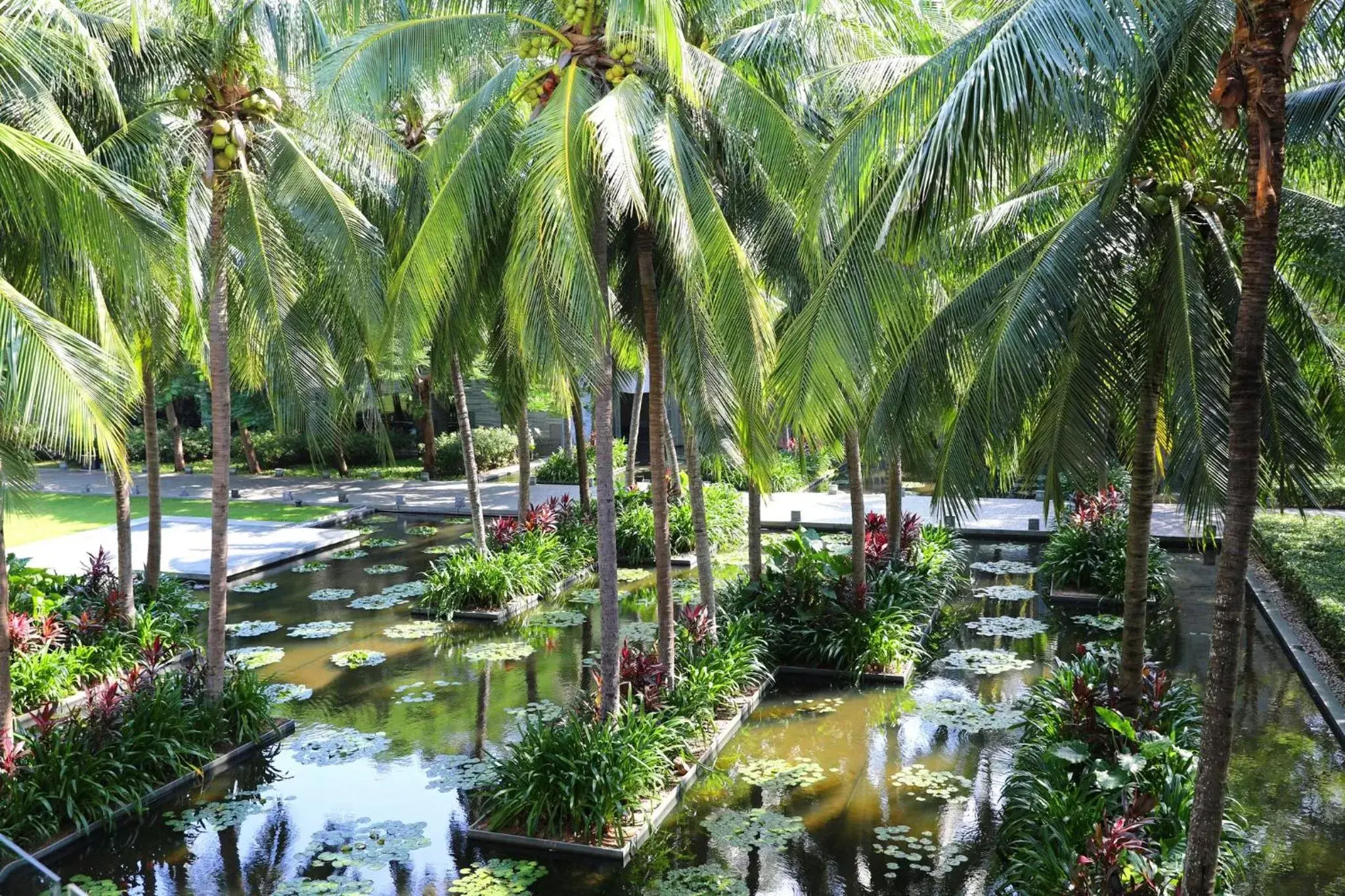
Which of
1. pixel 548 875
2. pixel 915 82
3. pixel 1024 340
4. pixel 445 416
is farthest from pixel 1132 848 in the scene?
pixel 445 416

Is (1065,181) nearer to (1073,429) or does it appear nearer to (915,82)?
(1073,429)

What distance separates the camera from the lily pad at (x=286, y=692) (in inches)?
476

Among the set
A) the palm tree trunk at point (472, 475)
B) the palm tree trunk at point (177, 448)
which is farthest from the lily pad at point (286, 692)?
the palm tree trunk at point (177, 448)

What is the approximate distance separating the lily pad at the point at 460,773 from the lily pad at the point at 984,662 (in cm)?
580

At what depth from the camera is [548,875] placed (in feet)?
26.6

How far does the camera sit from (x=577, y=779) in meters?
8.63

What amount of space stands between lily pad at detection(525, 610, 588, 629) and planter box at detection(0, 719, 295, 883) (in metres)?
4.37

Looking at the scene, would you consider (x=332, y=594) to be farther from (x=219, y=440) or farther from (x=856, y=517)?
(x=856, y=517)

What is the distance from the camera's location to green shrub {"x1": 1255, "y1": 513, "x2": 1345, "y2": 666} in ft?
40.5

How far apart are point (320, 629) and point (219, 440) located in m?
5.20

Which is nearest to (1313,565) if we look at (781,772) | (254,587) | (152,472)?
(781,772)

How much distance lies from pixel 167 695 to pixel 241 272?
4.15 m

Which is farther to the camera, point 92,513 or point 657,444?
point 92,513

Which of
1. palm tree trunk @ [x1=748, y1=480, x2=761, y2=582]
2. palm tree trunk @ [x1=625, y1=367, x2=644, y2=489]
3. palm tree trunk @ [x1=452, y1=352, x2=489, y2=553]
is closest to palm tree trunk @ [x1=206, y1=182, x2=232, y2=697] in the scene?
palm tree trunk @ [x1=452, y1=352, x2=489, y2=553]
